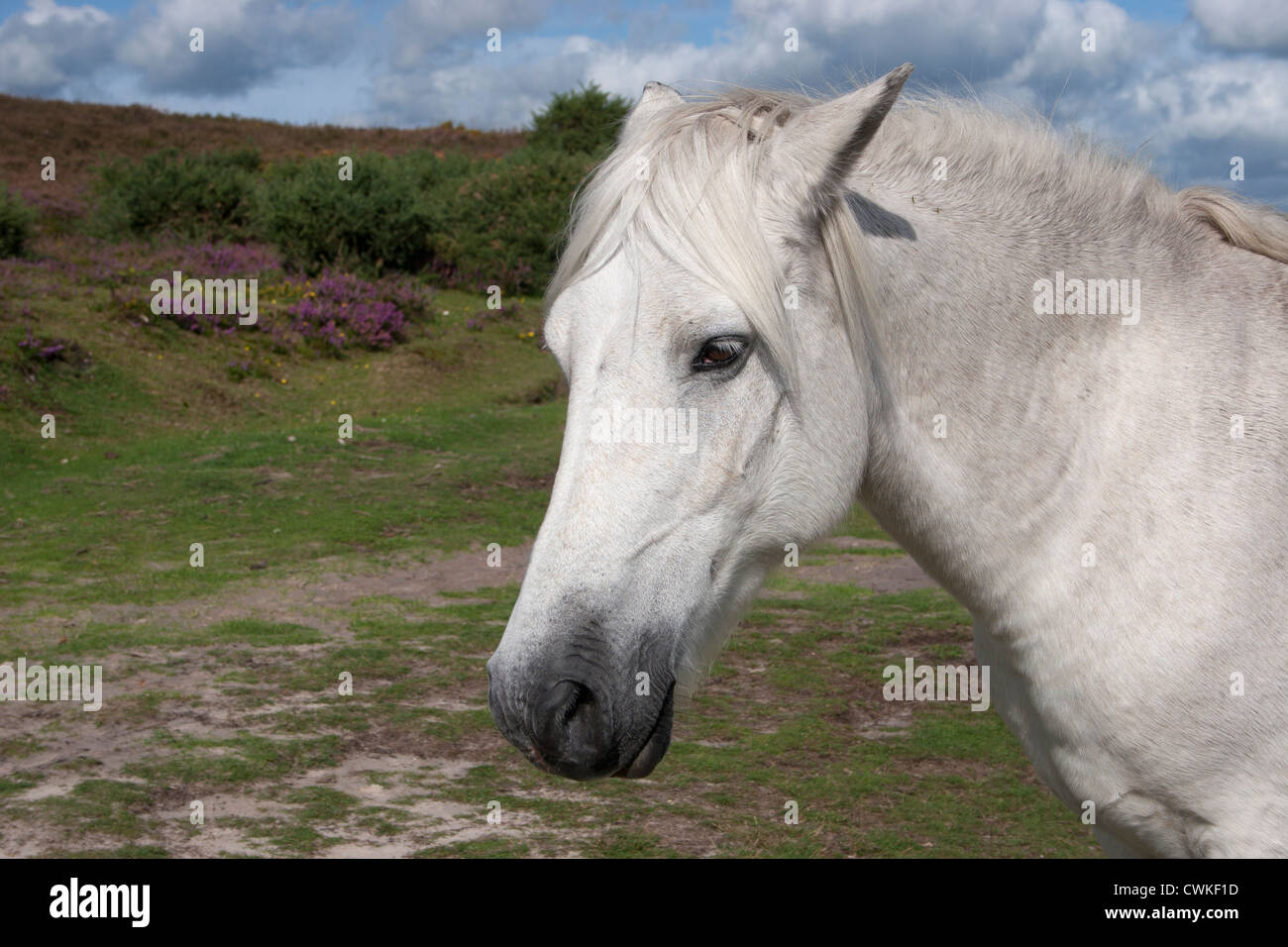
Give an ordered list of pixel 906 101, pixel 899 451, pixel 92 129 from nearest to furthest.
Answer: pixel 899 451 → pixel 906 101 → pixel 92 129

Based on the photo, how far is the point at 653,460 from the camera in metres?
1.98

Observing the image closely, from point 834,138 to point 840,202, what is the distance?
0.44 ft

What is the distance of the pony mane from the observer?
6.77 feet

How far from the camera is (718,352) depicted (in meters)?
2.05

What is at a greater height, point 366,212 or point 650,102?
point 366,212

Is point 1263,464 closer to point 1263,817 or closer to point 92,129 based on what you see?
point 1263,817

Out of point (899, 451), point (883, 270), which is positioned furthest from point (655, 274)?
point (899, 451)

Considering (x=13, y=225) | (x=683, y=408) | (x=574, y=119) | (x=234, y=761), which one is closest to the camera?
(x=683, y=408)

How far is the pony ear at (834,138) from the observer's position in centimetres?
209

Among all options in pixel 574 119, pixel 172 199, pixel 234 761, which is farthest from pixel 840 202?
pixel 574 119

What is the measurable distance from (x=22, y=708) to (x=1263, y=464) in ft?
19.0

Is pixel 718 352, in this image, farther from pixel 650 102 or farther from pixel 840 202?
pixel 650 102

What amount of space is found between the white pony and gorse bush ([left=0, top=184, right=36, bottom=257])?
18807 mm

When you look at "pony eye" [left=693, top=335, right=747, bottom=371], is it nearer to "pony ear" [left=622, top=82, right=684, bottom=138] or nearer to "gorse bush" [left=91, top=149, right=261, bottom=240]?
"pony ear" [left=622, top=82, right=684, bottom=138]
